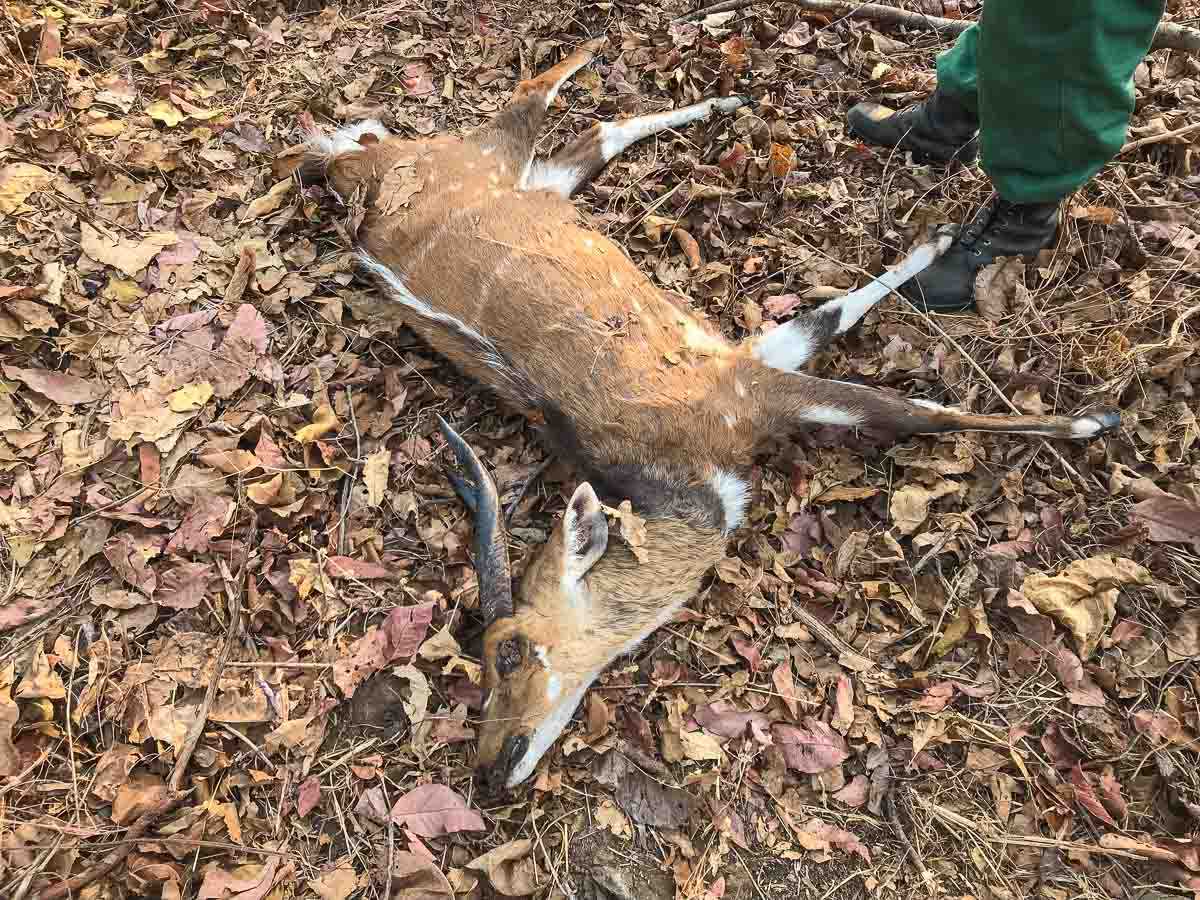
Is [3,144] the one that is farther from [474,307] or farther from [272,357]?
[474,307]

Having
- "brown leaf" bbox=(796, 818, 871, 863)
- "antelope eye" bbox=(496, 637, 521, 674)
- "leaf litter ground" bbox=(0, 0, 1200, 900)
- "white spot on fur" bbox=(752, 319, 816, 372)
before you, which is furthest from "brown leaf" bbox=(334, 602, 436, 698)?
"white spot on fur" bbox=(752, 319, 816, 372)

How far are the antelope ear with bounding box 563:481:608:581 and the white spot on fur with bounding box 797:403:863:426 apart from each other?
1.12 meters

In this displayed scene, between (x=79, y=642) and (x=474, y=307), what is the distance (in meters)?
2.34

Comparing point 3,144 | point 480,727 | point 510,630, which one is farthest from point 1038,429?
point 3,144

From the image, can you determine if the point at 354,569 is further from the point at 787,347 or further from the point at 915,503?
the point at 915,503

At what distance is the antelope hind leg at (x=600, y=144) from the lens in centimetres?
416

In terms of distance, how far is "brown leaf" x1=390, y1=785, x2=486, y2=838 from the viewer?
287 cm

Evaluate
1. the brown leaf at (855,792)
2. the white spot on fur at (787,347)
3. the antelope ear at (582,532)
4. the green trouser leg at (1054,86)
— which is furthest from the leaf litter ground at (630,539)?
the green trouser leg at (1054,86)

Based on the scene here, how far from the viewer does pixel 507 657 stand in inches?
115

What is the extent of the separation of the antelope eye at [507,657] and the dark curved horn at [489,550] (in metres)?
0.13

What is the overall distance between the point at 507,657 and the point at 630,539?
2.38 feet

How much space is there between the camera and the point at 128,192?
161 inches

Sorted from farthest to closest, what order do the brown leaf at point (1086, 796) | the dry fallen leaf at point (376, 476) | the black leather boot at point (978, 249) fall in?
the dry fallen leaf at point (376, 476), the black leather boot at point (978, 249), the brown leaf at point (1086, 796)

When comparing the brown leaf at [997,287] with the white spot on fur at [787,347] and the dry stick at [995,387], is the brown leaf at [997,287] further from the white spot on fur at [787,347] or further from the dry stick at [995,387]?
the white spot on fur at [787,347]
